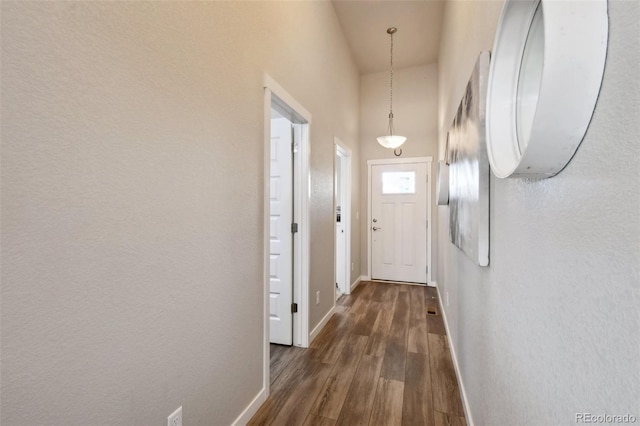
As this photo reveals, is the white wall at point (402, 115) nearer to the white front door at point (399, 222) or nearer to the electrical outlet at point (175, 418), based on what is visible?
the white front door at point (399, 222)

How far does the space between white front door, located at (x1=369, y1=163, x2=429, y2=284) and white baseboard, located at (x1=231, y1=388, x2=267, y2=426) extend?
3285 mm

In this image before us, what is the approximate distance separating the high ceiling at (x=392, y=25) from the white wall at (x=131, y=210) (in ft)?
6.59

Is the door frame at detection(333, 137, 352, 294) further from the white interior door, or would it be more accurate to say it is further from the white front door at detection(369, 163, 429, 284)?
the white front door at detection(369, 163, 429, 284)

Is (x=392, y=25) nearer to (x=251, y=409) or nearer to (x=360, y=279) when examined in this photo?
(x=360, y=279)

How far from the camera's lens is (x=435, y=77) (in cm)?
448

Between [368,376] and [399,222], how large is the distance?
291 cm

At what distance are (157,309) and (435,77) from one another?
476 centimetres

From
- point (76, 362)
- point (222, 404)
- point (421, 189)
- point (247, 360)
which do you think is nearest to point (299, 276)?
point (247, 360)

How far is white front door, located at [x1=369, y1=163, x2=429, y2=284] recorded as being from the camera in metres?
4.60

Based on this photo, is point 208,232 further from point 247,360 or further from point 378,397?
point 378,397

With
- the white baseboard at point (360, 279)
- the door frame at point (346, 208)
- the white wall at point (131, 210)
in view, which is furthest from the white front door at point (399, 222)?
the white wall at point (131, 210)

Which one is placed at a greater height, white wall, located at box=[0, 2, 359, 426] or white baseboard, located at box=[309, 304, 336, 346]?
white wall, located at box=[0, 2, 359, 426]

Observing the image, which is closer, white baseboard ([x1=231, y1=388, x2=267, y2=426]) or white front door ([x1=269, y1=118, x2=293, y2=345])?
white baseboard ([x1=231, y1=388, x2=267, y2=426])

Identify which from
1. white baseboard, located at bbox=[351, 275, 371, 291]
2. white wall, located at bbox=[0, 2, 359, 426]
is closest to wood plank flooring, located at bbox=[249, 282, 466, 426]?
white wall, located at bbox=[0, 2, 359, 426]
